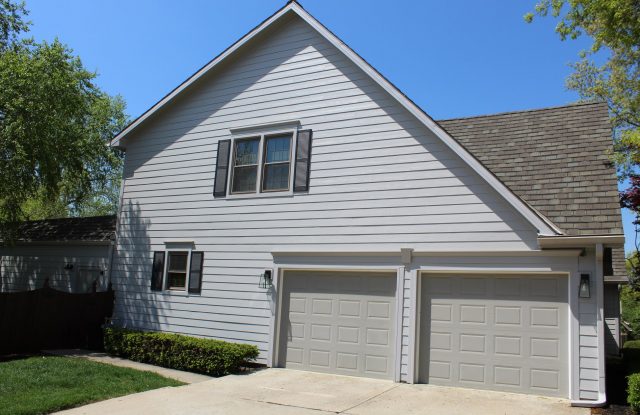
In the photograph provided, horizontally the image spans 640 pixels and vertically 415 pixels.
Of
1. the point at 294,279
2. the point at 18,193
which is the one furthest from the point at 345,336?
the point at 18,193

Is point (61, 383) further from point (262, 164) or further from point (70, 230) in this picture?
A: point (70, 230)

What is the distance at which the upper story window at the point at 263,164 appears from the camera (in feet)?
39.1

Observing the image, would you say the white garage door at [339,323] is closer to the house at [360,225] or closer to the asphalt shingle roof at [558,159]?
the house at [360,225]

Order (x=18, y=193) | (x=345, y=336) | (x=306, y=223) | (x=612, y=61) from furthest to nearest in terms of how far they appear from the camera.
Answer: (x=612, y=61) → (x=18, y=193) → (x=306, y=223) → (x=345, y=336)

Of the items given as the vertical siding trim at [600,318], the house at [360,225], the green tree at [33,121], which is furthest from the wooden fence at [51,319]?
the vertical siding trim at [600,318]

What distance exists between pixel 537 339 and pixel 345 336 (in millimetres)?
3551

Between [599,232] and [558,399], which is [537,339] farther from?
Result: [599,232]

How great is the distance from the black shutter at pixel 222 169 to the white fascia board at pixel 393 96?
1962 mm

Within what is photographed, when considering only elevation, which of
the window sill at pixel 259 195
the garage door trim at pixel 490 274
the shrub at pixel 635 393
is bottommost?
A: the shrub at pixel 635 393

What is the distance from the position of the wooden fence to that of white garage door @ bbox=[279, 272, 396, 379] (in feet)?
17.7

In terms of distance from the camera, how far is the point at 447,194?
33.1 ft

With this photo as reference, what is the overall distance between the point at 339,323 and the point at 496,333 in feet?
9.96

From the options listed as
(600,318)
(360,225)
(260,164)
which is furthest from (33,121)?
(600,318)

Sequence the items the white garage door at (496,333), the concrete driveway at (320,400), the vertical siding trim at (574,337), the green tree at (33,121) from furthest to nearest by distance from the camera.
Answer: the green tree at (33,121) < the white garage door at (496,333) < the vertical siding trim at (574,337) < the concrete driveway at (320,400)
